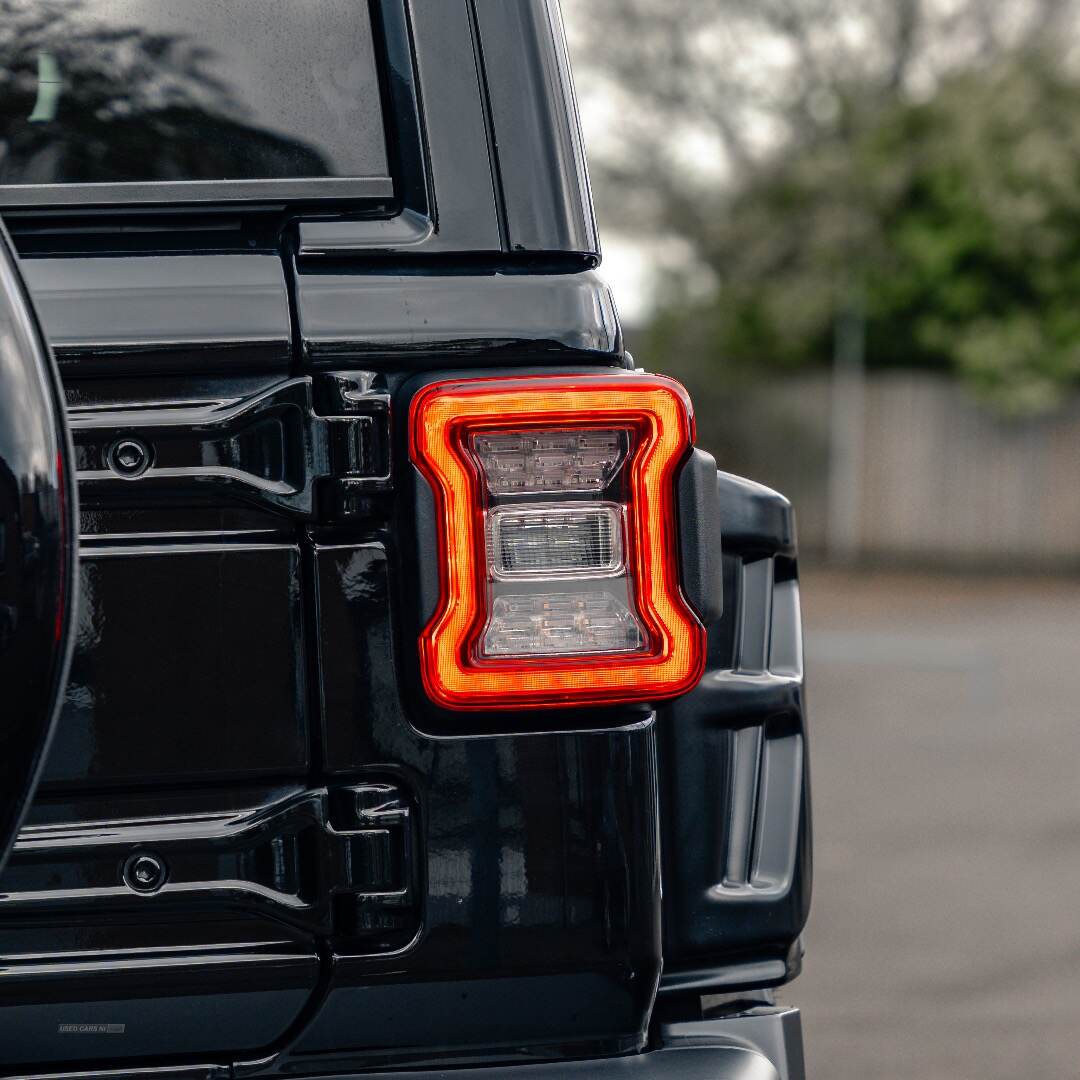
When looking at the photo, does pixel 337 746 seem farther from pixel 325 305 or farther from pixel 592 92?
pixel 592 92

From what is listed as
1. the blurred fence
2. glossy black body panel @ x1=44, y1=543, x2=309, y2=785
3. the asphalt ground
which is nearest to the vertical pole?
the blurred fence

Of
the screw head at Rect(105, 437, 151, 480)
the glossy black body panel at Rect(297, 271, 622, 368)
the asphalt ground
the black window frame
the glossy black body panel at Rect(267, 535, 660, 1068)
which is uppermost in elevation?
the black window frame

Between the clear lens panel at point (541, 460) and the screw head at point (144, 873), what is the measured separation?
1.74 ft

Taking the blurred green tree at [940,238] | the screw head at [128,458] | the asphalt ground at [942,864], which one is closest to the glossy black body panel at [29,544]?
the screw head at [128,458]

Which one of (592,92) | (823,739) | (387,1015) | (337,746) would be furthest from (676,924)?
(592,92)

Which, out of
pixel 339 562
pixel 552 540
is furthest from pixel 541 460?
pixel 339 562

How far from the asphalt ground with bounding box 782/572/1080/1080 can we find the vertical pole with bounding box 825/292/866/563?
7.75m

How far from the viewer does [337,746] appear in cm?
168

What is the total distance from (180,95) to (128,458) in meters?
0.42

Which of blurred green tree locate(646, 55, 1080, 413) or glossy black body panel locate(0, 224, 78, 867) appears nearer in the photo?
glossy black body panel locate(0, 224, 78, 867)

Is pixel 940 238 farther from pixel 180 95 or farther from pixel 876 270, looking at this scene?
pixel 180 95

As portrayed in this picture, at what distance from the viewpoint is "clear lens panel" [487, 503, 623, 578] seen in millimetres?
1676

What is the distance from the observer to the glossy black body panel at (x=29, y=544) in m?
1.39

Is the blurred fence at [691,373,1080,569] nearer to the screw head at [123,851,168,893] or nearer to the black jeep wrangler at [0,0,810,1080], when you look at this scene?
the black jeep wrangler at [0,0,810,1080]
